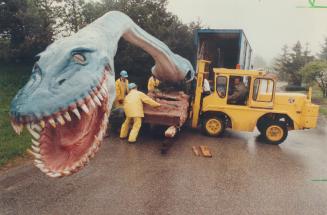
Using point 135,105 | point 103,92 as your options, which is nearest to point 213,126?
point 135,105

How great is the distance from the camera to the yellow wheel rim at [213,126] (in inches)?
355

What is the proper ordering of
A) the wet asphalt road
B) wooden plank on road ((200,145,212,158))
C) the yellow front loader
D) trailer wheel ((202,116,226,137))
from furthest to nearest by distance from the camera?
trailer wheel ((202,116,226,137)) < the yellow front loader < wooden plank on road ((200,145,212,158)) < the wet asphalt road

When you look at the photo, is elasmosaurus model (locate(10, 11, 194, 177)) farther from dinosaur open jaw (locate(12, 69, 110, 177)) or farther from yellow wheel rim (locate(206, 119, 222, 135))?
yellow wheel rim (locate(206, 119, 222, 135))

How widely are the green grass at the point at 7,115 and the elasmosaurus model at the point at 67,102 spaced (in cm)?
401

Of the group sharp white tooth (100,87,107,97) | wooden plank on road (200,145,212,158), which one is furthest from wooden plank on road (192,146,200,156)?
sharp white tooth (100,87,107,97)

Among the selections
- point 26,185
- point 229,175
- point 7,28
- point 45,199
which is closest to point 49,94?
point 45,199

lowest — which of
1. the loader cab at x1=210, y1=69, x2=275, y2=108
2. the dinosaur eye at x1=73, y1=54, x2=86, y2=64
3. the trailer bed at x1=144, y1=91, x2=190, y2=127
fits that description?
the trailer bed at x1=144, y1=91, x2=190, y2=127

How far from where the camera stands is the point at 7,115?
30.7 ft

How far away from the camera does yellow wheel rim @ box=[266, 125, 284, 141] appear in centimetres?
866

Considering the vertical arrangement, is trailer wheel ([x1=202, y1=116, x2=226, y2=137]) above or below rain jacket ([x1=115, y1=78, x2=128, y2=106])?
below

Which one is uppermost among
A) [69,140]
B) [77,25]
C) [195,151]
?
[77,25]

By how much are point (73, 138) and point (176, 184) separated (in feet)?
9.68

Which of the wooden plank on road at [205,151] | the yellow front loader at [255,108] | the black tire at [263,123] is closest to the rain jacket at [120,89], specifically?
the yellow front loader at [255,108]

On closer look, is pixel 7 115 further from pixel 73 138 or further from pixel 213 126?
pixel 73 138
